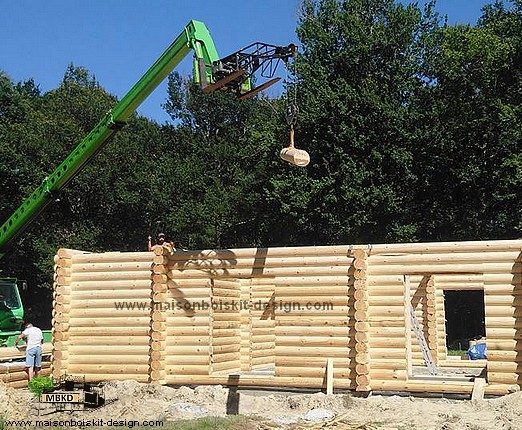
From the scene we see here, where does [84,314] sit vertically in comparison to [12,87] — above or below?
below

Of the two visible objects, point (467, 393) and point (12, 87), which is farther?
point (12, 87)

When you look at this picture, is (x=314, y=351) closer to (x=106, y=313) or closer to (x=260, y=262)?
(x=260, y=262)

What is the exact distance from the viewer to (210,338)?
13297mm

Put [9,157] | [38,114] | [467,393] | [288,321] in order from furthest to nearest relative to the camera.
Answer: [38,114], [9,157], [288,321], [467,393]

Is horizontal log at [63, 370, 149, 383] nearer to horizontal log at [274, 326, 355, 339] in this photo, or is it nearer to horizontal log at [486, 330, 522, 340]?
horizontal log at [274, 326, 355, 339]

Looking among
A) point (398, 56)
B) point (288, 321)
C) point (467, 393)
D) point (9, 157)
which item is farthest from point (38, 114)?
point (467, 393)

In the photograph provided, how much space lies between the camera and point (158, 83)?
13.6 metres

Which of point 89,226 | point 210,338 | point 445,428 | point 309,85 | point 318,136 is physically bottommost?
point 445,428

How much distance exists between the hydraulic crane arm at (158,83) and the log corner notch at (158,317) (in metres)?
3.02

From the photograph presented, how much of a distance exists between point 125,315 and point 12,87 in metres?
31.6

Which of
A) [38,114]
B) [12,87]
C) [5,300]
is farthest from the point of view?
[12,87]

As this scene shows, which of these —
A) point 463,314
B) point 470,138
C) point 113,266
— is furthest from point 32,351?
point 463,314

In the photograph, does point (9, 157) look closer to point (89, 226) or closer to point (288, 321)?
point (89, 226)

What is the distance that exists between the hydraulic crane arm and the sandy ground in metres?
4.45
